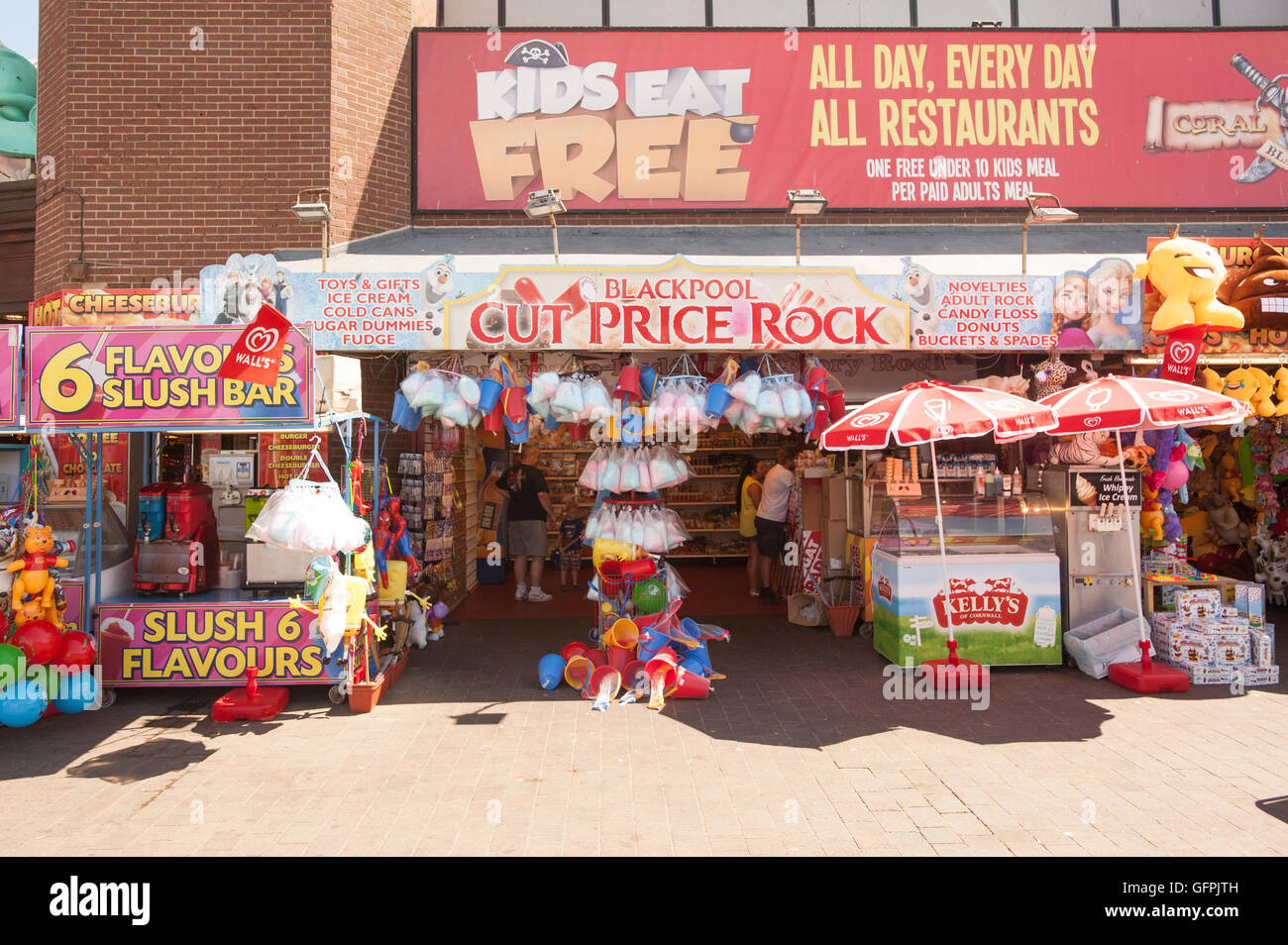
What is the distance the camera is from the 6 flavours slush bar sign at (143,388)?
6.69 m

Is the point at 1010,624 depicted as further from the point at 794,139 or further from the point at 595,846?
the point at 794,139

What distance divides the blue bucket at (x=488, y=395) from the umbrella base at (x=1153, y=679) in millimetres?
5953

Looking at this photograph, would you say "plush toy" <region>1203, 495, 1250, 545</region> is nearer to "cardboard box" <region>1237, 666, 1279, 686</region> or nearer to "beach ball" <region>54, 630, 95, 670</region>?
"cardboard box" <region>1237, 666, 1279, 686</region>

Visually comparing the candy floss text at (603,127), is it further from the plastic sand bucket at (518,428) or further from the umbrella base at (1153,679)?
the umbrella base at (1153,679)

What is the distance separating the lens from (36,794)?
5305mm

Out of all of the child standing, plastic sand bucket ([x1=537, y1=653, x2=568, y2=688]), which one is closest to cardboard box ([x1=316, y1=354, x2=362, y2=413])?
plastic sand bucket ([x1=537, y1=653, x2=568, y2=688])

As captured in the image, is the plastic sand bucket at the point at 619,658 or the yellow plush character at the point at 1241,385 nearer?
the plastic sand bucket at the point at 619,658

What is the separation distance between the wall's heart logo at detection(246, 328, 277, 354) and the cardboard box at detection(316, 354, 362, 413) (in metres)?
0.69

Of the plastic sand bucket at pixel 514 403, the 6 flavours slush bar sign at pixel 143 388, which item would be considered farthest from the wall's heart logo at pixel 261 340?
the plastic sand bucket at pixel 514 403

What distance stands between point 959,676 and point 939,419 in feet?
7.60

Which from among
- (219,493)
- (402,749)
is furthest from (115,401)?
(402,749)

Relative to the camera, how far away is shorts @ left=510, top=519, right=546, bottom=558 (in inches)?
453

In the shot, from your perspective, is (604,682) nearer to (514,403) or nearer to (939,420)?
(514,403)

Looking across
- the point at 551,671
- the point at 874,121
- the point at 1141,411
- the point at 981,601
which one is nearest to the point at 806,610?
the point at 981,601
